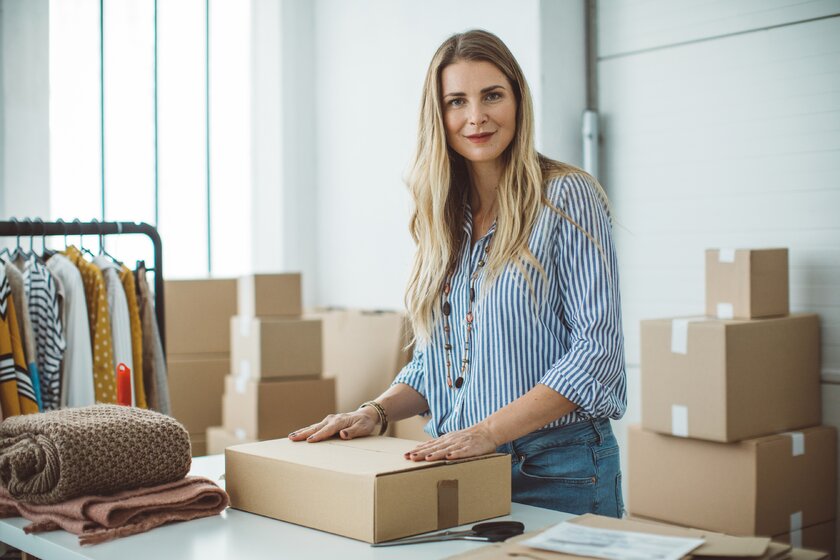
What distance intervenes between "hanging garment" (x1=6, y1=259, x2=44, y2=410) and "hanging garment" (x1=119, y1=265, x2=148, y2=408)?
0.84 ft

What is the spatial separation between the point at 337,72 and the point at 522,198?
3.30 metres

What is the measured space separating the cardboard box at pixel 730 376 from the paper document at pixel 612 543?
1521 millimetres

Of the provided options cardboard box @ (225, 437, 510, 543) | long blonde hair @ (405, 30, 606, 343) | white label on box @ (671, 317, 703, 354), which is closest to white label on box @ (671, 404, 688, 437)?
white label on box @ (671, 317, 703, 354)

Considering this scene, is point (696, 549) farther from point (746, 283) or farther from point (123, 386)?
point (746, 283)

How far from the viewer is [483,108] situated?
1.60 metres

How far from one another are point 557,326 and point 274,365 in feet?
6.82

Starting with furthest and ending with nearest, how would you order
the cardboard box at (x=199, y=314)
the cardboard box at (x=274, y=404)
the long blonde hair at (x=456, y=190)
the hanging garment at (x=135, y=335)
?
the cardboard box at (x=199, y=314)
the cardboard box at (x=274, y=404)
the hanging garment at (x=135, y=335)
the long blonde hair at (x=456, y=190)

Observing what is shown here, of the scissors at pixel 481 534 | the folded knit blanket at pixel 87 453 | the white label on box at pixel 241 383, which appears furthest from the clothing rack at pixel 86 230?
the white label on box at pixel 241 383

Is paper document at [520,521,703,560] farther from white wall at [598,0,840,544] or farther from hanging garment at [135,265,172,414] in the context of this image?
white wall at [598,0,840,544]

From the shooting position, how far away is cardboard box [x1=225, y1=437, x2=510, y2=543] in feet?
3.67

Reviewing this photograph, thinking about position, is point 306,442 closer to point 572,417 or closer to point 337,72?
point 572,417

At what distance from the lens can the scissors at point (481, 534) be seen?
3.64ft

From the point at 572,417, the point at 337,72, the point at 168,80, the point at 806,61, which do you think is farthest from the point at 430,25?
the point at 572,417

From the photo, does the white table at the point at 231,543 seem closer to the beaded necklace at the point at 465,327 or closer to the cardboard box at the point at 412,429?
the beaded necklace at the point at 465,327
